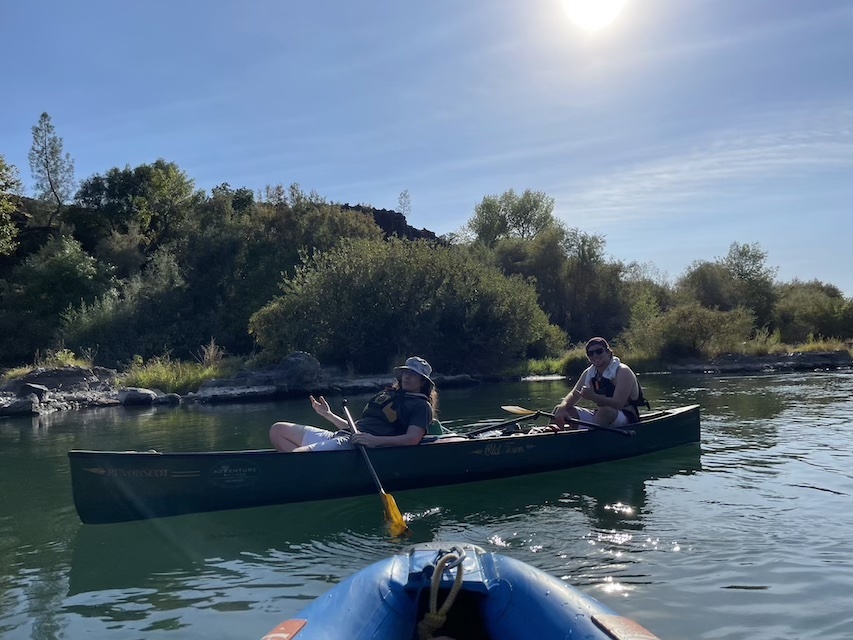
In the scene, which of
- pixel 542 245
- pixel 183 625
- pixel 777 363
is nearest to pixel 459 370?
pixel 777 363

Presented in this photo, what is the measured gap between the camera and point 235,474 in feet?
21.9

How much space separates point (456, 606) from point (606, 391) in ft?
17.4

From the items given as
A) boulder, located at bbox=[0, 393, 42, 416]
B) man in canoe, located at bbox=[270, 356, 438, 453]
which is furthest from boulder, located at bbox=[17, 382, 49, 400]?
man in canoe, located at bbox=[270, 356, 438, 453]

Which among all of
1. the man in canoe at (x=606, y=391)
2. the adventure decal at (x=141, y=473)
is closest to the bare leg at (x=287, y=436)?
the adventure decal at (x=141, y=473)

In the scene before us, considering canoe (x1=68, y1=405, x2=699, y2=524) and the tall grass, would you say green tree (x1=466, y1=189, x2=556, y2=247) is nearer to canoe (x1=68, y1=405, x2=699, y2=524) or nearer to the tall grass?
the tall grass

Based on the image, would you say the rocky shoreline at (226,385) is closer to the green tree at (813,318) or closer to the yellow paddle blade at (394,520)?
the green tree at (813,318)

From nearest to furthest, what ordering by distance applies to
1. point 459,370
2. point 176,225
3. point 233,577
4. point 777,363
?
1. point 233,577
2. point 777,363
3. point 459,370
4. point 176,225

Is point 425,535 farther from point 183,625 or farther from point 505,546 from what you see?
point 183,625

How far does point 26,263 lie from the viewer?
97.6ft

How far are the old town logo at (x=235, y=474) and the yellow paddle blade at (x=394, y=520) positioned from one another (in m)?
1.30

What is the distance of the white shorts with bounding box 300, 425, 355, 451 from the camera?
7.09 metres

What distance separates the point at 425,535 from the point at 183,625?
231cm

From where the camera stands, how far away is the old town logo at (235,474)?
6621 millimetres

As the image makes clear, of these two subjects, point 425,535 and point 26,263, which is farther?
point 26,263
